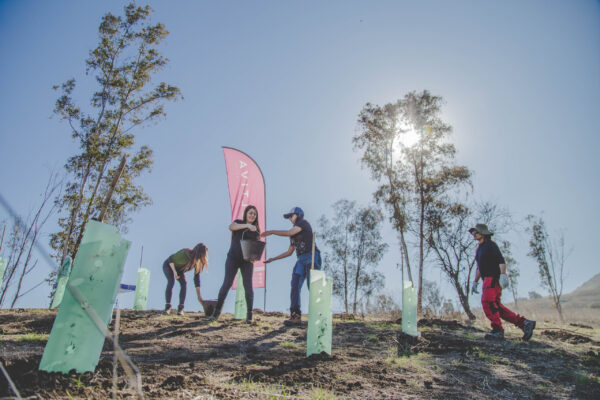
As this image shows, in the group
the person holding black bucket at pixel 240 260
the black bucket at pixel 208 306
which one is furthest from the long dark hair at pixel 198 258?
the person holding black bucket at pixel 240 260

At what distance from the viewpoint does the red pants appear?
5.05 m

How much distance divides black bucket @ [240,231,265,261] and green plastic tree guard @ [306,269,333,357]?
5.35ft

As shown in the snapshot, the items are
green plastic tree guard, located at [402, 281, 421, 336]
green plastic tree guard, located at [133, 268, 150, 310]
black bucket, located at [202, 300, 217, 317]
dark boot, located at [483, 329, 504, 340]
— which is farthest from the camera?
green plastic tree guard, located at [133, 268, 150, 310]

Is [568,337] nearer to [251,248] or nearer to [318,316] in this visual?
[318,316]

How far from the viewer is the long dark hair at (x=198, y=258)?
237 inches

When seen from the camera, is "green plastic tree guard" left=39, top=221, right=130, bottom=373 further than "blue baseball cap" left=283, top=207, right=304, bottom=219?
No

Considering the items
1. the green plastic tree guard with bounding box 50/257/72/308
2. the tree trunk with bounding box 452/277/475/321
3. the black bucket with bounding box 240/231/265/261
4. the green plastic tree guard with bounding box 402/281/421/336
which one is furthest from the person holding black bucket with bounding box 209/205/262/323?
the tree trunk with bounding box 452/277/475/321

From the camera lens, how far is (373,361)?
11.0ft

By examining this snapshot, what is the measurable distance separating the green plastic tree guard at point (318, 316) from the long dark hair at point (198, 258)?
3318mm

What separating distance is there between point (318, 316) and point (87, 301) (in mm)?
2048

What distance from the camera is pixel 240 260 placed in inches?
201

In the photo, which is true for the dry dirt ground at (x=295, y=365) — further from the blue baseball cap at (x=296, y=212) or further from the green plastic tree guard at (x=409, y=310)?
Result: the blue baseball cap at (x=296, y=212)

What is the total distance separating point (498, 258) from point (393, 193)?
10.3m

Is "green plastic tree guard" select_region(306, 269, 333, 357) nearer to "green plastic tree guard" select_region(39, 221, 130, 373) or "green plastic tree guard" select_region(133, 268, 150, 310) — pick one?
"green plastic tree guard" select_region(39, 221, 130, 373)
